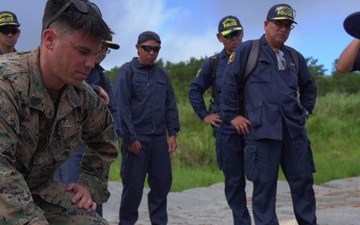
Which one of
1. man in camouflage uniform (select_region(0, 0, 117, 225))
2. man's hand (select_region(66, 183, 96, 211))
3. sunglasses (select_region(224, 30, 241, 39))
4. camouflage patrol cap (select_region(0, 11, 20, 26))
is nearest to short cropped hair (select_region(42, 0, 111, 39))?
man in camouflage uniform (select_region(0, 0, 117, 225))

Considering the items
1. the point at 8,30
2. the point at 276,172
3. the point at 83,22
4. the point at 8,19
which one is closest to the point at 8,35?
the point at 8,30

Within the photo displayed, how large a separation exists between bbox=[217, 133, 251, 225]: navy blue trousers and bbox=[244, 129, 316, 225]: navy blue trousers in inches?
21.9

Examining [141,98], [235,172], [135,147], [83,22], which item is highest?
[83,22]

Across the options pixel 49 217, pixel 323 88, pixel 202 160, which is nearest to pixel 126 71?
pixel 49 217

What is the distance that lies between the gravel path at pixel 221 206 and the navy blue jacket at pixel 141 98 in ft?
5.46

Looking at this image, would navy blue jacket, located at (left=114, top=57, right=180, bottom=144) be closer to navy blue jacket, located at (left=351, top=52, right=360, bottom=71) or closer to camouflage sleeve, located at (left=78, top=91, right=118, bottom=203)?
navy blue jacket, located at (left=351, top=52, right=360, bottom=71)

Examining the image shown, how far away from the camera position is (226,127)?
685 cm

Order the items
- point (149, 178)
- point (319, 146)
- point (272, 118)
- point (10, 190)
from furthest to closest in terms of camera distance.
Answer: point (319, 146), point (149, 178), point (272, 118), point (10, 190)

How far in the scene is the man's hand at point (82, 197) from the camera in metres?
3.69

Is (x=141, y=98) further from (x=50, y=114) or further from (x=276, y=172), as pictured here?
(x=50, y=114)

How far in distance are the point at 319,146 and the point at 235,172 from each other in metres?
A: 13.5

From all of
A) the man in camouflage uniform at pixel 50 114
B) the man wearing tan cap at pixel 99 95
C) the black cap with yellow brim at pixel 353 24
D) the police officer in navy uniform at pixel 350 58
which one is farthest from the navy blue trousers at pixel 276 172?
the man in camouflage uniform at pixel 50 114

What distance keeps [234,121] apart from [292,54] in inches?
31.4

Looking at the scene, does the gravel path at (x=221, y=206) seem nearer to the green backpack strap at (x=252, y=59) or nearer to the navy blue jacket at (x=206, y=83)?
the navy blue jacket at (x=206, y=83)
